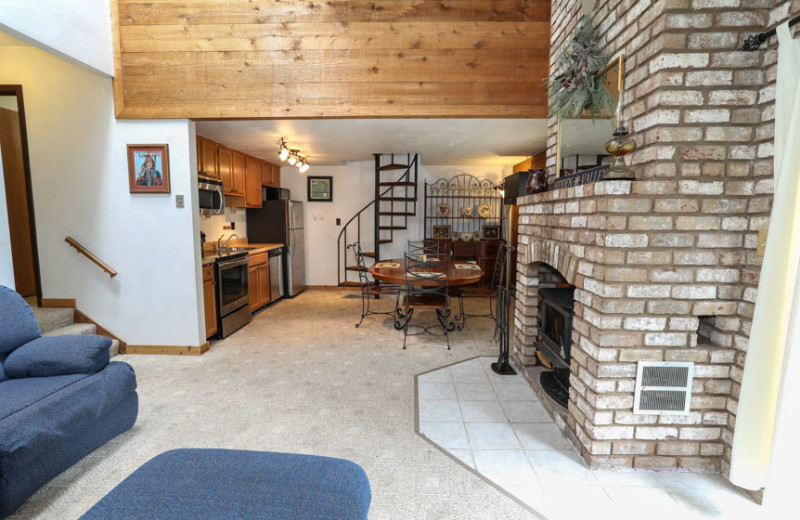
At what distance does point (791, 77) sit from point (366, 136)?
354 cm

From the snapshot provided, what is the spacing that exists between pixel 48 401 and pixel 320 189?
17.3 feet

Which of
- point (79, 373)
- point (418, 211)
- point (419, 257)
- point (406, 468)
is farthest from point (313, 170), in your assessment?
point (406, 468)

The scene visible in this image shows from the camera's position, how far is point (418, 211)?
648 centimetres

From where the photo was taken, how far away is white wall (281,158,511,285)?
257 inches

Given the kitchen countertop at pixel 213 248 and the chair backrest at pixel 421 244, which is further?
the chair backrest at pixel 421 244

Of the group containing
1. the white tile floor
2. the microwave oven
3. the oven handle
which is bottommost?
the white tile floor

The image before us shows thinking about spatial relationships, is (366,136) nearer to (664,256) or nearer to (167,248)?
(167,248)

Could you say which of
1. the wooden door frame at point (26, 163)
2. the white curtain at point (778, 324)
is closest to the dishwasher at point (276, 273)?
the wooden door frame at point (26, 163)

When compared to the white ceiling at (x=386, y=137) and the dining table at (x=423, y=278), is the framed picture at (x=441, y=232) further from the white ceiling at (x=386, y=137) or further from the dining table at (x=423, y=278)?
the dining table at (x=423, y=278)

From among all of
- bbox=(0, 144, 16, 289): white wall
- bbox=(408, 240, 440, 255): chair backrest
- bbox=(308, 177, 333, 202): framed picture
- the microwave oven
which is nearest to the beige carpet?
bbox=(0, 144, 16, 289): white wall

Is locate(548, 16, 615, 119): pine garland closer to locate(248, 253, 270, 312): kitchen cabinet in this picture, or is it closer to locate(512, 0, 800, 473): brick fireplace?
locate(512, 0, 800, 473): brick fireplace

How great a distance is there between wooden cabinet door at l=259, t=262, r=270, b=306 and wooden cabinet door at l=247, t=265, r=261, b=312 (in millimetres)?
96

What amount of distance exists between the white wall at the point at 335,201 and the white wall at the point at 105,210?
3.23 m

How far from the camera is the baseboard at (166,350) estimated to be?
3.49 m
